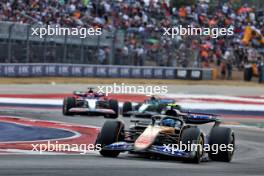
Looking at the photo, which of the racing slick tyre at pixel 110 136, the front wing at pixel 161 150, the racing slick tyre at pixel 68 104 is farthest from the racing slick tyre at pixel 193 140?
the racing slick tyre at pixel 68 104

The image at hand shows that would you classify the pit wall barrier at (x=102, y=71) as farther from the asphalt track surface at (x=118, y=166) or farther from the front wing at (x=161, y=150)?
the front wing at (x=161, y=150)

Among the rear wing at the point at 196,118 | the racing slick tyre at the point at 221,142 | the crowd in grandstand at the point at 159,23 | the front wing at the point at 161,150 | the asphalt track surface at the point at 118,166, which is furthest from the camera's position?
the crowd in grandstand at the point at 159,23

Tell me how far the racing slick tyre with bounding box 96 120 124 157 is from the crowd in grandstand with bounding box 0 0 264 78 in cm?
2079

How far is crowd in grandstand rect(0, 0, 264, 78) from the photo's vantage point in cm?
3384

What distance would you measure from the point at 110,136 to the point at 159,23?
2578cm

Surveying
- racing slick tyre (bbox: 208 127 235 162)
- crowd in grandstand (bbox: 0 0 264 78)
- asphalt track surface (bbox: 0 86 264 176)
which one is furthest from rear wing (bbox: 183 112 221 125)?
crowd in grandstand (bbox: 0 0 264 78)

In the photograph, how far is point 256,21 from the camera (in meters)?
42.1

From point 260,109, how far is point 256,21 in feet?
52.3

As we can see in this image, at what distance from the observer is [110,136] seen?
40.7 ft

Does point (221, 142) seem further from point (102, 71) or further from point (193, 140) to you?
point (102, 71)

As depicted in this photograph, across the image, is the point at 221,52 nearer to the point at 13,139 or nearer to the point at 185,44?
the point at 185,44

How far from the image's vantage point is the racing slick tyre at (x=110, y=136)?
1237 cm

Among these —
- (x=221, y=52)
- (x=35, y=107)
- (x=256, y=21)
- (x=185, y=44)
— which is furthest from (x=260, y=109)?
(x=256, y=21)

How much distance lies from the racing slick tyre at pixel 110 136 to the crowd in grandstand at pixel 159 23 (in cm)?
2079
